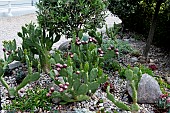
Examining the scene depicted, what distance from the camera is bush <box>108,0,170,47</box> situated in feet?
22.0

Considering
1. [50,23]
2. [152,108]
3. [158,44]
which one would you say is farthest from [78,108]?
[158,44]

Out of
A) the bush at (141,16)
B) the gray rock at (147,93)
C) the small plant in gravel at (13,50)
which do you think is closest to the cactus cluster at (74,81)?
the gray rock at (147,93)

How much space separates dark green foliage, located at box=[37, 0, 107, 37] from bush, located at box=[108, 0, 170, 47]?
5.45 ft

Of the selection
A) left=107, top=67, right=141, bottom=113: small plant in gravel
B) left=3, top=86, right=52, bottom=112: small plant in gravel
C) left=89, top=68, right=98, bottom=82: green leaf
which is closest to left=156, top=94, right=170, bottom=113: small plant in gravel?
left=107, top=67, right=141, bottom=113: small plant in gravel

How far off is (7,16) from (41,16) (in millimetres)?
6202

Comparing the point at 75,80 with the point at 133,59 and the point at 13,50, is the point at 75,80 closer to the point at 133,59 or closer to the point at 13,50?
the point at 13,50

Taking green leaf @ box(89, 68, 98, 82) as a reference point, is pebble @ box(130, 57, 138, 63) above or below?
below

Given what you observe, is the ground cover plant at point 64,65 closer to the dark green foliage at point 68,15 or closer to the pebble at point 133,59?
the dark green foliage at point 68,15

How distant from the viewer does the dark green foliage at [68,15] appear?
5359 mm

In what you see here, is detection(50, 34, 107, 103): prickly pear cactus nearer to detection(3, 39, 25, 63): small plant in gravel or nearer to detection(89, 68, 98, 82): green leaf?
detection(89, 68, 98, 82): green leaf

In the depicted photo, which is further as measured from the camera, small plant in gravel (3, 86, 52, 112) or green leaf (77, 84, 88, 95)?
small plant in gravel (3, 86, 52, 112)

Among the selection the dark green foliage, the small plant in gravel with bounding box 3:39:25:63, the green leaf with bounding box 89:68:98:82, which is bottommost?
the green leaf with bounding box 89:68:98:82

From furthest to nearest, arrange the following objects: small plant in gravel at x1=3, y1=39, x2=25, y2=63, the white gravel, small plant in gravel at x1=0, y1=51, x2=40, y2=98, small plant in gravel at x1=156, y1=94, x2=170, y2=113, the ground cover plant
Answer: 1. the white gravel
2. small plant in gravel at x1=3, y1=39, x2=25, y2=63
3. small plant in gravel at x1=156, y1=94, x2=170, y2=113
4. small plant in gravel at x1=0, y1=51, x2=40, y2=98
5. the ground cover plant

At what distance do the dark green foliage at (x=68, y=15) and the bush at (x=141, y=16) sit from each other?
166 cm
